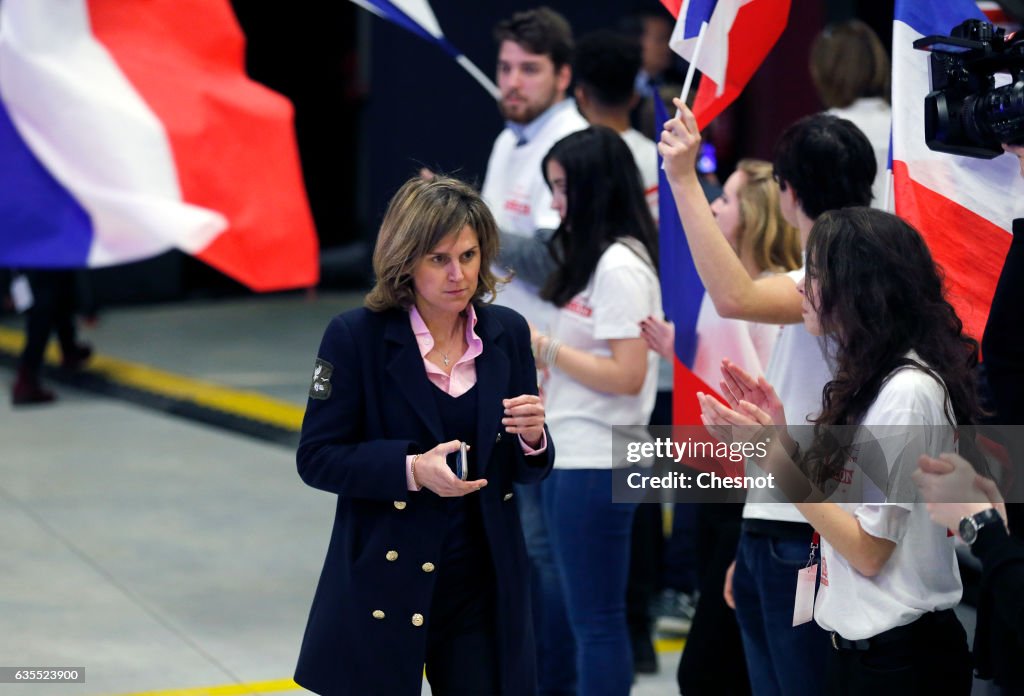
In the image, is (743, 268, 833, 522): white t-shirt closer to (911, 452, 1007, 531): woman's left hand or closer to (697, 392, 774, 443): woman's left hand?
(697, 392, 774, 443): woman's left hand

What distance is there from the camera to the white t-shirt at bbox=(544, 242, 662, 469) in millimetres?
4484

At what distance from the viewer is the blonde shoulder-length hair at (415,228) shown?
3.39 metres

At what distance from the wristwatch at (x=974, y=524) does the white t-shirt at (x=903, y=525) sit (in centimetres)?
27

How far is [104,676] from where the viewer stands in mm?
5395

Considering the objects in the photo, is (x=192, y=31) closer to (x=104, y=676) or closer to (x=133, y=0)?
(x=133, y=0)

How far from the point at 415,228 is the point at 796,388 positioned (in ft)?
3.49

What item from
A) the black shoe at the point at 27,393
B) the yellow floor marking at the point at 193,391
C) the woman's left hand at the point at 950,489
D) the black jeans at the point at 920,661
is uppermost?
the woman's left hand at the point at 950,489

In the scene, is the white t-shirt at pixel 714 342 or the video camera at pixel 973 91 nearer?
the video camera at pixel 973 91

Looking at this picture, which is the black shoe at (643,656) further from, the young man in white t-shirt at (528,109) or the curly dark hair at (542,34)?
the curly dark hair at (542,34)

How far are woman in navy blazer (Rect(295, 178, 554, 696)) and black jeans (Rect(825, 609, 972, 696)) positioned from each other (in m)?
0.79

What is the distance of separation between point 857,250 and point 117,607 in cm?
403

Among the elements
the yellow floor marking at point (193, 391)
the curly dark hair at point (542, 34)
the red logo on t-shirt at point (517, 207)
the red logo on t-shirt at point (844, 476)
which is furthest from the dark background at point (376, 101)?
the red logo on t-shirt at point (844, 476)

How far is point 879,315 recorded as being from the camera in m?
3.10

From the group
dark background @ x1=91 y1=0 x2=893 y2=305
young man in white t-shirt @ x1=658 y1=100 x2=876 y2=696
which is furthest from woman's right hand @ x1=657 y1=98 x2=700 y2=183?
dark background @ x1=91 y1=0 x2=893 y2=305
